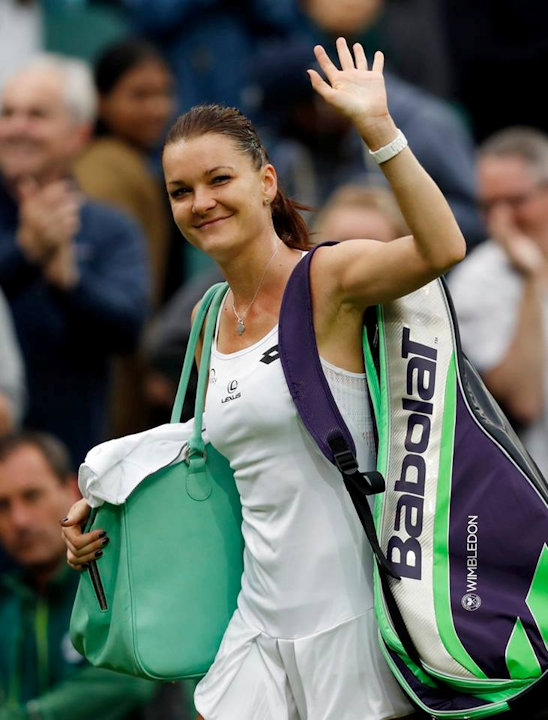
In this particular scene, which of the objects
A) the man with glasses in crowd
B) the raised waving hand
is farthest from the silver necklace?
the man with glasses in crowd

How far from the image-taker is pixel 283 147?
6.97 meters

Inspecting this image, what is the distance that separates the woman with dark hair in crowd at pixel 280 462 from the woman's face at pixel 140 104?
13.1 feet

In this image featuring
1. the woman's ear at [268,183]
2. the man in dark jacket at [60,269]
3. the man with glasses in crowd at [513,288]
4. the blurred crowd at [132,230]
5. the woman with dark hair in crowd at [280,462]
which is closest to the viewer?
the woman with dark hair in crowd at [280,462]

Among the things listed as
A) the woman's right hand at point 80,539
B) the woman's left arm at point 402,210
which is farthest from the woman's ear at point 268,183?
the woman's right hand at point 80,539

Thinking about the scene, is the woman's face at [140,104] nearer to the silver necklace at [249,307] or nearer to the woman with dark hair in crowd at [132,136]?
the woman with dark hair in crowd at [132,136]

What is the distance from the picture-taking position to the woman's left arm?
11.3 feet

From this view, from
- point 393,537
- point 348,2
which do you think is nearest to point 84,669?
point 393,537

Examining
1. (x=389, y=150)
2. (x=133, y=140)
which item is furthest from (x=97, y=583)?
(x=133, y=140)

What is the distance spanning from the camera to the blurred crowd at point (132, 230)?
19.4 feet

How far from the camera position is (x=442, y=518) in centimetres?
364

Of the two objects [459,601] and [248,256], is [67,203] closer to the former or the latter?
[248,256]

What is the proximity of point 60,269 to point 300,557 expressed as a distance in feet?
10.1

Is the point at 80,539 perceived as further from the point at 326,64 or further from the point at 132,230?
the point at 132,230

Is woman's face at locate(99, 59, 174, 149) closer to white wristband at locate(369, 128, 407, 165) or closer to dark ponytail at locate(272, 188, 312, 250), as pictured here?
dark ponytail at locate(272, 188, 312, 250)
